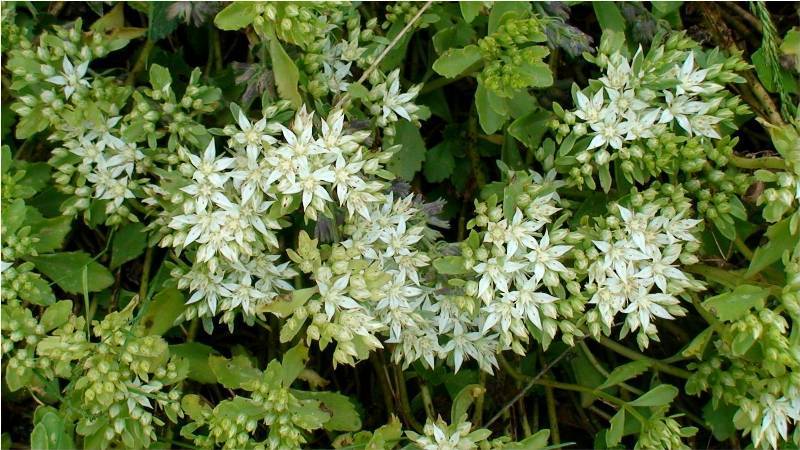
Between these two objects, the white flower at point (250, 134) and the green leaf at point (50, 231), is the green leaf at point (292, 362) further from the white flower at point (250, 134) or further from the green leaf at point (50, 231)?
the green leaf at point (50, 231)

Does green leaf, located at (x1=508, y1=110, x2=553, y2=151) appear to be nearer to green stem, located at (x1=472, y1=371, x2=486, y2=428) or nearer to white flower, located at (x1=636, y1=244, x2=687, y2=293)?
white flower, located at (x1=636, y1=244, x2=687, y2=293)

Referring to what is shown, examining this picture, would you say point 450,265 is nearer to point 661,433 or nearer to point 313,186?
point 313,186

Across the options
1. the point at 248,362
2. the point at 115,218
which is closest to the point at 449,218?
the point at 248,362

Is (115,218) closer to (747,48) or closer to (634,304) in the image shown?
(634,304)

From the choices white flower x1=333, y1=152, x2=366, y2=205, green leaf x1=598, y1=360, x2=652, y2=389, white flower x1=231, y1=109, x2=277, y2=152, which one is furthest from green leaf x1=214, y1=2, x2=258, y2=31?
green leaf x1=598, y1=360, x2=652, y2=389

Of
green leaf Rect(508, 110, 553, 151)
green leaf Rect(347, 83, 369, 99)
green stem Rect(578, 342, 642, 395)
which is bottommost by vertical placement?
green stem Rect(578, 342, 642, 395)
